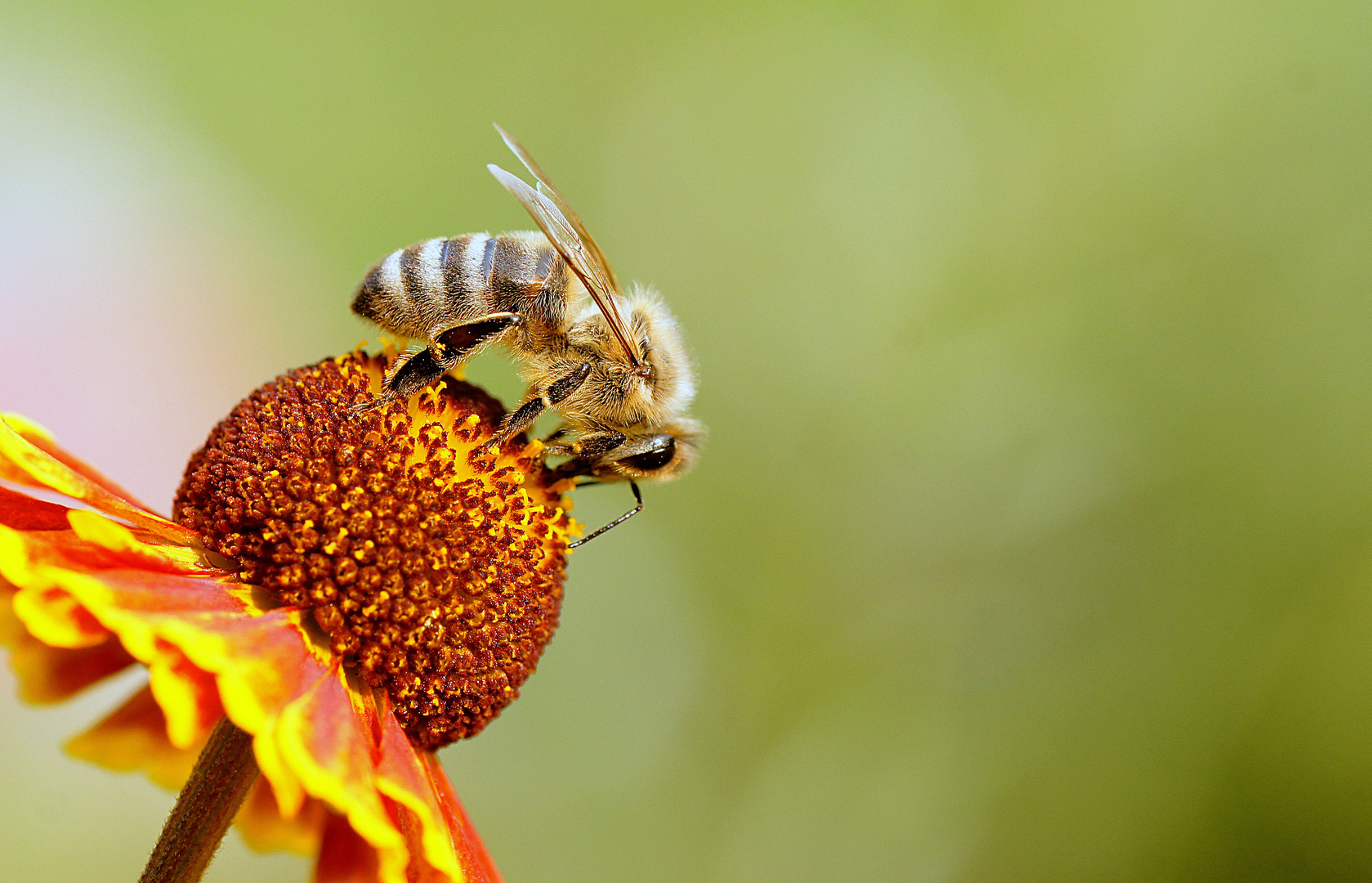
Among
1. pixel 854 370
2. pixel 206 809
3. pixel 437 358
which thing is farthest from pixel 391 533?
pixel 854 370

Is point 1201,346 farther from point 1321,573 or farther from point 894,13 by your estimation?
point 894,13

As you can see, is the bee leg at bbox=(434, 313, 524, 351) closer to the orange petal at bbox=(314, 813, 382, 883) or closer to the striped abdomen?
the striped abdomen

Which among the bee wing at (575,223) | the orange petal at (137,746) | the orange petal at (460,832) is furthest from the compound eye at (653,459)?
the orange petal at (137,746)

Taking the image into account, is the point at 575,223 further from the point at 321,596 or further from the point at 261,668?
the point at 261,668

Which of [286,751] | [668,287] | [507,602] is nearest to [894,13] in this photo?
[668,287]

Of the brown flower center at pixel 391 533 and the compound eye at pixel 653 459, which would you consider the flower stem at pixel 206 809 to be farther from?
the compound eye at pixel 653 459

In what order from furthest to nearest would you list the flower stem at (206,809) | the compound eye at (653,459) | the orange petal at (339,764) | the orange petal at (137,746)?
the compound eye at (653,459), the orange petal at (137,746), the flower stem at (206,809), the orange petal at (339,764)

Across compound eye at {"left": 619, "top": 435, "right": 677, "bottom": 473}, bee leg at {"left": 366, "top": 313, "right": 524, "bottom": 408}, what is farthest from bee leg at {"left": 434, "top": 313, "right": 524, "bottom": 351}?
compound eye at {"left": 619, "top": 435, "right": 677, "bottom": 473}
